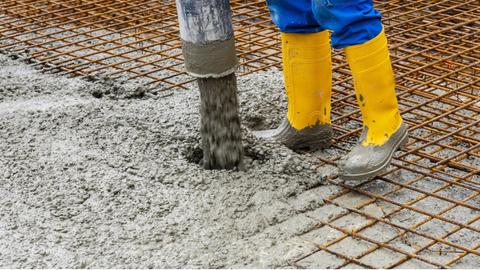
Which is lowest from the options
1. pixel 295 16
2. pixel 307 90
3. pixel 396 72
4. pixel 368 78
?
pixel 396 72

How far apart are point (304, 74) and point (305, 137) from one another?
0.22m

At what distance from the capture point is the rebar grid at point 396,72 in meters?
2.56

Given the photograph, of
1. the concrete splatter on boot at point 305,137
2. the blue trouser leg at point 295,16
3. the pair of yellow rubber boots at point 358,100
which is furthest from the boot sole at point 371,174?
the blue trouser leg at point 295,16

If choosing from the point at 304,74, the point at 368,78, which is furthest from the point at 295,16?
the point at 368,78

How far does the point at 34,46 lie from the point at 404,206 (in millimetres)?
2220

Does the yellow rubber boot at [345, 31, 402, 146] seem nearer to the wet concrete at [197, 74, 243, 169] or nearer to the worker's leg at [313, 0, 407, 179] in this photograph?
the worker's leg at [313, 0, 407, 179]

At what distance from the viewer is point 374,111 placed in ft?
9.11

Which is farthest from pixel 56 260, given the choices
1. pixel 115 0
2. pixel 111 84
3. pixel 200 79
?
pixel 115 0

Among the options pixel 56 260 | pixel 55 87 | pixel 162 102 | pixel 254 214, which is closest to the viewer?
pixel 56 260

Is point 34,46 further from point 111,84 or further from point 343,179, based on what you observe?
point 343,179

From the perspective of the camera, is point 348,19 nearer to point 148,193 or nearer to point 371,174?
point 371,174

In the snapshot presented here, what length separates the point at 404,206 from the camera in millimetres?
2658

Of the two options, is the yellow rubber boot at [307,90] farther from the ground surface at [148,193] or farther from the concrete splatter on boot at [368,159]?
the concrete splatter on boot at [368,159]

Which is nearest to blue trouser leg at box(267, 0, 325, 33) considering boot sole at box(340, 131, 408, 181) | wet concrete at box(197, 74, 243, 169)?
wet concrete at box(197, 74, 243, 169)
